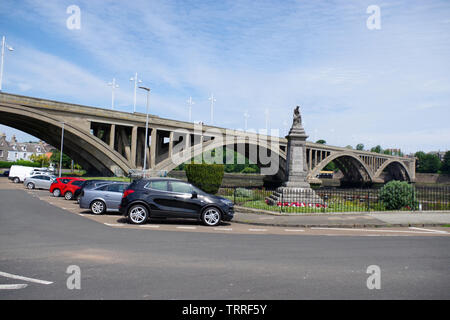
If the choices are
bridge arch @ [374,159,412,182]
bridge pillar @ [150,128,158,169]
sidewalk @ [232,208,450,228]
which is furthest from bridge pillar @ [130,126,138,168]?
bridge arch @ [374,159,412,182]

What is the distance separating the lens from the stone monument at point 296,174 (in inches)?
735

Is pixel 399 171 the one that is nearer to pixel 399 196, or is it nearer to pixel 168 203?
pixel 399 196

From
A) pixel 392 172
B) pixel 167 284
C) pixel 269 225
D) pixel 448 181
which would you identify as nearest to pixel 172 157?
pixel 269 225

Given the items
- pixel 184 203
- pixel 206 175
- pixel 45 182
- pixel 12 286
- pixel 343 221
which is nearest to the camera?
pixel 12 286

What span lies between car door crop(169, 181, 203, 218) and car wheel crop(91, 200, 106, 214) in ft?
14.5

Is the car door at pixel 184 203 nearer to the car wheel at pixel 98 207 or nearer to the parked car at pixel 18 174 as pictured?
the car wheel at pixel 98 207

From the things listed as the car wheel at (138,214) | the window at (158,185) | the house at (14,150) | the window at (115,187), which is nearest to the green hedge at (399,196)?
the window at (158,185)

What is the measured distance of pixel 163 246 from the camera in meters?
7.39

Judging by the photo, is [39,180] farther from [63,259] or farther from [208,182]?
[63,259]

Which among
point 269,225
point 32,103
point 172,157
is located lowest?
point 269,225

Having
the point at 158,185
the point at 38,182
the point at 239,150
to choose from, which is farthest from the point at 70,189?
the point at 239,150

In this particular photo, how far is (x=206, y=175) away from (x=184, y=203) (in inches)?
497

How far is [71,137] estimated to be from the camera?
118 ft
